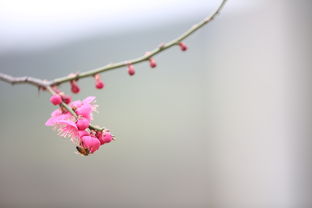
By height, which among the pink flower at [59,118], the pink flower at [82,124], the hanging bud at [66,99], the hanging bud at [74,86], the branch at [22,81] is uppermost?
the hanging bud at [74,86]

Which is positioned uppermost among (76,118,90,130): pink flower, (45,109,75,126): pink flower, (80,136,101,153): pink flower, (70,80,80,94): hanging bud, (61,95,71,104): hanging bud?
(70,80,80,94): hanging bud

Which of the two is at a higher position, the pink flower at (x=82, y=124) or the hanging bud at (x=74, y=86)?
the hanging bud at (x=74, y=86)

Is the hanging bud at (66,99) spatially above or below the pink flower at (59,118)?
above

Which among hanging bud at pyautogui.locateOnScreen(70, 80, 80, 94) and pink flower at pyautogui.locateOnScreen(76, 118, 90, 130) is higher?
hanging bud at pyautogui.locateOnScreen(70, 80, 80, 94)

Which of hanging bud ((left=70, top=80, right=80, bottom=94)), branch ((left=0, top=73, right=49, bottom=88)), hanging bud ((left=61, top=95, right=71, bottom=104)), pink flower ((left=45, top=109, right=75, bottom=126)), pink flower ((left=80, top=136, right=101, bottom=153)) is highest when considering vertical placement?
hanging bud ((left=70, top=80, right=80, bottom=94))

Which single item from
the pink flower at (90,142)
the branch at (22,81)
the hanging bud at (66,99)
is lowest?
the pink flower at (90,142)

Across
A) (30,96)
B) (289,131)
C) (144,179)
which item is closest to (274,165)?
(289,131)

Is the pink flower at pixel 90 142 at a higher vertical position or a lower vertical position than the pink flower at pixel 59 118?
lower

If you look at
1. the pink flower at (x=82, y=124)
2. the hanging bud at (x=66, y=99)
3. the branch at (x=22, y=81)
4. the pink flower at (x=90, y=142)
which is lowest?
the pink flower at (x=90, y=142)
